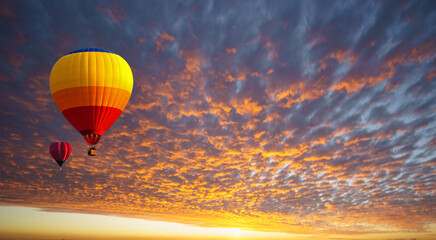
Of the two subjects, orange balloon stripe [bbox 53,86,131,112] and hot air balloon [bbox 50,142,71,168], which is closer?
orange balloon stripe [bbox 53,86,131,112]

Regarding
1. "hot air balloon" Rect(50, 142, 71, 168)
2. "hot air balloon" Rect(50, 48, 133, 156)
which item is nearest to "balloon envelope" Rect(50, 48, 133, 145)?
"hot air balloon" Rect(50, 48, 133, 156)

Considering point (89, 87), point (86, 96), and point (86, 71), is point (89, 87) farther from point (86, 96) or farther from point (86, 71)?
point (86, 71)

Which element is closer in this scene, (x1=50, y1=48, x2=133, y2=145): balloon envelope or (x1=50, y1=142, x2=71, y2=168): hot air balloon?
(x1=50, y1=48, x2=133, y2=145): balloon envelope

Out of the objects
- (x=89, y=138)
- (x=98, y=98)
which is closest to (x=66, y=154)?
(x=89, y=138)

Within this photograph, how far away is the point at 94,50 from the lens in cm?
2867

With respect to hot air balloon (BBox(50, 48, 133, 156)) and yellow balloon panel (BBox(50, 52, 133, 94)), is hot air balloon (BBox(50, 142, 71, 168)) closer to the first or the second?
hot air balloon (BBox(50, 48, 133, 156))

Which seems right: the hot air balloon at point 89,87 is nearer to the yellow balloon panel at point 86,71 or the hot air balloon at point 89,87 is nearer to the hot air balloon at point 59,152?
the yellow balloon panel at point 86,71

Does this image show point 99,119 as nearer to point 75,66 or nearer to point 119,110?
point 119,110

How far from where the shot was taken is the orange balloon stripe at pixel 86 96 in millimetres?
27250

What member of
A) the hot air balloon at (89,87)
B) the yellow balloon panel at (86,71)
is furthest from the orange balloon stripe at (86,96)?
the yellow balloon panel at (86,71)

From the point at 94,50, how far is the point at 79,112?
7.57 metres

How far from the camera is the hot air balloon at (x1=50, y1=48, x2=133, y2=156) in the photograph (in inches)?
1072

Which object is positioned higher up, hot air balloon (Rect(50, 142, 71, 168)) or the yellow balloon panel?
the yellow balloon panel

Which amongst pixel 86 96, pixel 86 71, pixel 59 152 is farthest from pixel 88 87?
pixel 59 152
